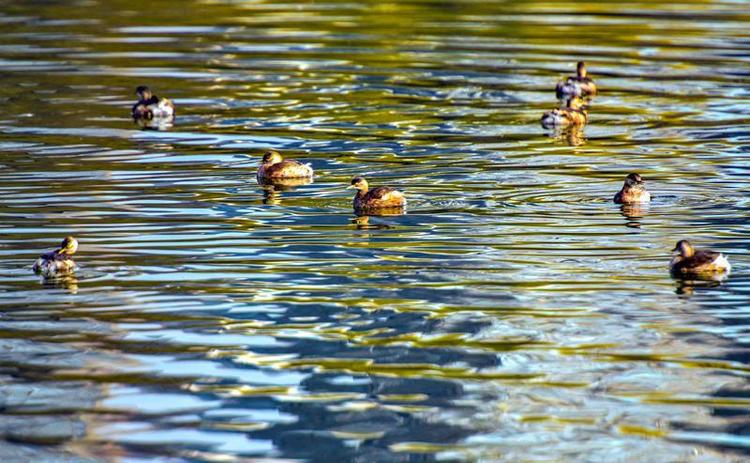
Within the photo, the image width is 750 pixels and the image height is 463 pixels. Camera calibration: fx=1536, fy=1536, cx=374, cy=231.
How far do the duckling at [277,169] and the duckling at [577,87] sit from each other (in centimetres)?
917

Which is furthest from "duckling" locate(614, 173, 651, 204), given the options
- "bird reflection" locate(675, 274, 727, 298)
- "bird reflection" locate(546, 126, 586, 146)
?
"bird reflection" locate(546, 126, 586, 146)

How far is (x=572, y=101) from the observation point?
29047mm

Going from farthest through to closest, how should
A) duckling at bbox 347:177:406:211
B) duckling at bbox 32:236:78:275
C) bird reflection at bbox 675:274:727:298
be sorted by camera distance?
duckling at bbox 347:177:406:211
duckling at bbox 32:236:78:275
bird reflection at bbox 675:274:727:298

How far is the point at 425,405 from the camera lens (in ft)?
42.9

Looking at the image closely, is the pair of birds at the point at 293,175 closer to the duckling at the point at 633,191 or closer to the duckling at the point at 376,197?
the duckling at the point at 376,197

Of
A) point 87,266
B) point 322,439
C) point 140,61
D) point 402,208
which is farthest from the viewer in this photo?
point 140,61

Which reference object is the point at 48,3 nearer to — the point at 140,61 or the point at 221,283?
the point at 140,61

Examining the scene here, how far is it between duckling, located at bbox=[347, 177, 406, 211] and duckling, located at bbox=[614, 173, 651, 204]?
294 cm

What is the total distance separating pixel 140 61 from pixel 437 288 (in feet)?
73.0

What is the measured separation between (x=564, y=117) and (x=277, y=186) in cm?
736

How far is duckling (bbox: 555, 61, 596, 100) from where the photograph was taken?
101 ft

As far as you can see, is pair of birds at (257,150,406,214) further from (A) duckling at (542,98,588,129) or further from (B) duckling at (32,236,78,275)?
(A) duckling at (542,98,588,129)

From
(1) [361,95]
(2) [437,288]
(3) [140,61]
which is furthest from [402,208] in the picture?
(3) [140,61]

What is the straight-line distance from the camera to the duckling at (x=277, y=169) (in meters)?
22.6
